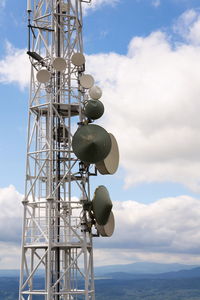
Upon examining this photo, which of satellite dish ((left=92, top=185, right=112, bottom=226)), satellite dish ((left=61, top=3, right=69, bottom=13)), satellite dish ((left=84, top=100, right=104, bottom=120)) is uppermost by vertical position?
satellite dish ((left=61, top=3, right=69, bottom=13))

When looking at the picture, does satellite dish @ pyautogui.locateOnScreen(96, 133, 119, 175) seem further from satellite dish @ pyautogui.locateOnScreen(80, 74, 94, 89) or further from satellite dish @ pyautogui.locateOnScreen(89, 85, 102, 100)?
satellite dish @ pyautogui.locateOnScreen(80, 74, 94, 89)

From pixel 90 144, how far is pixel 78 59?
8.48 m

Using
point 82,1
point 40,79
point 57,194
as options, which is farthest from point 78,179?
point 82,1

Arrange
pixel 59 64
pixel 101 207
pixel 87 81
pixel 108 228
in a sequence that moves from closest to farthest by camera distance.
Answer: pixel 101 207, pixel 108 228, pixel 59 64, pixel 87 81

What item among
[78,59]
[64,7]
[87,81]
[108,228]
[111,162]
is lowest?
[108,228]

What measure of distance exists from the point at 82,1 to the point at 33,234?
22785 mm

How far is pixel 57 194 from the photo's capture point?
40156 mm

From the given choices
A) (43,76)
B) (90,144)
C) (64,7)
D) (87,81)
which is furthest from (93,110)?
(64,7)

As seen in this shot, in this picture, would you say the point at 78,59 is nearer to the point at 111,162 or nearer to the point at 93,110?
the point at 93,110

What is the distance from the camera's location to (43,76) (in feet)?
135

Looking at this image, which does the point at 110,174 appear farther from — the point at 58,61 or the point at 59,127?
the point at 58,61

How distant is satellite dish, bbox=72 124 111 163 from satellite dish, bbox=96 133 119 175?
1.58 meters

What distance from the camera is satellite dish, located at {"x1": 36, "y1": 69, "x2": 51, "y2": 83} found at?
40.9 metres

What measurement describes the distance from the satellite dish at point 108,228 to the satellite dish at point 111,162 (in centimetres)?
372
